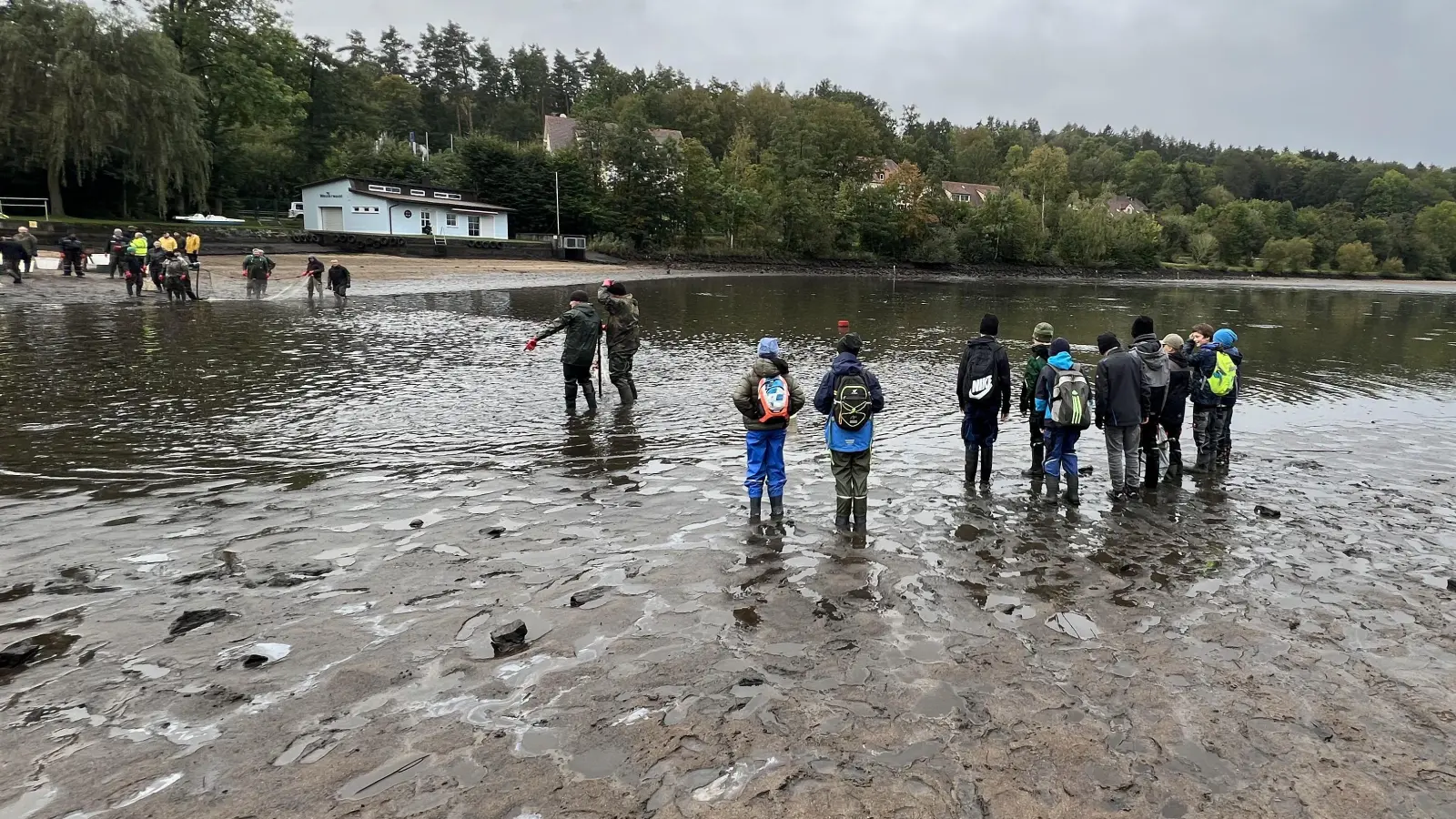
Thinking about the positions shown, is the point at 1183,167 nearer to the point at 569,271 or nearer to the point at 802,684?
the point at 569,271

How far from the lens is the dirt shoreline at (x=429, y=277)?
91.7 ft

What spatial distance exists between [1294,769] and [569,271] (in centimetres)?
5474

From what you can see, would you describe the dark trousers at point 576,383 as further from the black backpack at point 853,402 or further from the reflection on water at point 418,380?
the black backpack at point 853,402

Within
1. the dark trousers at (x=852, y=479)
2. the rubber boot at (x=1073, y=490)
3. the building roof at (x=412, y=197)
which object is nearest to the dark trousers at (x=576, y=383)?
the dark trousers at (x=852, y=479)

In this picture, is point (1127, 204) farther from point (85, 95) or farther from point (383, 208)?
point (85, 95)

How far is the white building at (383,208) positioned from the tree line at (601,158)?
7.34 m

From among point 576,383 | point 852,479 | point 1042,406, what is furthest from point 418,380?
point 1042,406

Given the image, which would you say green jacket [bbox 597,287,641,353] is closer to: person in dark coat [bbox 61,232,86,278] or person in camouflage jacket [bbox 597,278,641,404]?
person in camouflage jacket [bbox 597,278,641,404]

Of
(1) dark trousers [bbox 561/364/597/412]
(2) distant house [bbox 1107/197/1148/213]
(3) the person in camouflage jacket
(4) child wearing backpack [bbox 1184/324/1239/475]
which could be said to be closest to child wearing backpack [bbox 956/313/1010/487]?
(4) child wearing backpack [bbox 1184/324/1239/475]

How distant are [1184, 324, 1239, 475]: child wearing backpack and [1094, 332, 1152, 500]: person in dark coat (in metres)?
1.71

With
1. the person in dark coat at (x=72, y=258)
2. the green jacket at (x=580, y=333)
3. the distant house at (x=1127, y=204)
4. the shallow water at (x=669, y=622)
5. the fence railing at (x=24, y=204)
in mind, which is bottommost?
the shallow water at (x=669, y=622)

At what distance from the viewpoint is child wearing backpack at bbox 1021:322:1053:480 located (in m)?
10.1

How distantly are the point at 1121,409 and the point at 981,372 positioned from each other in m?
1.77

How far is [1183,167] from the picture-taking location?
155500 millimetres
